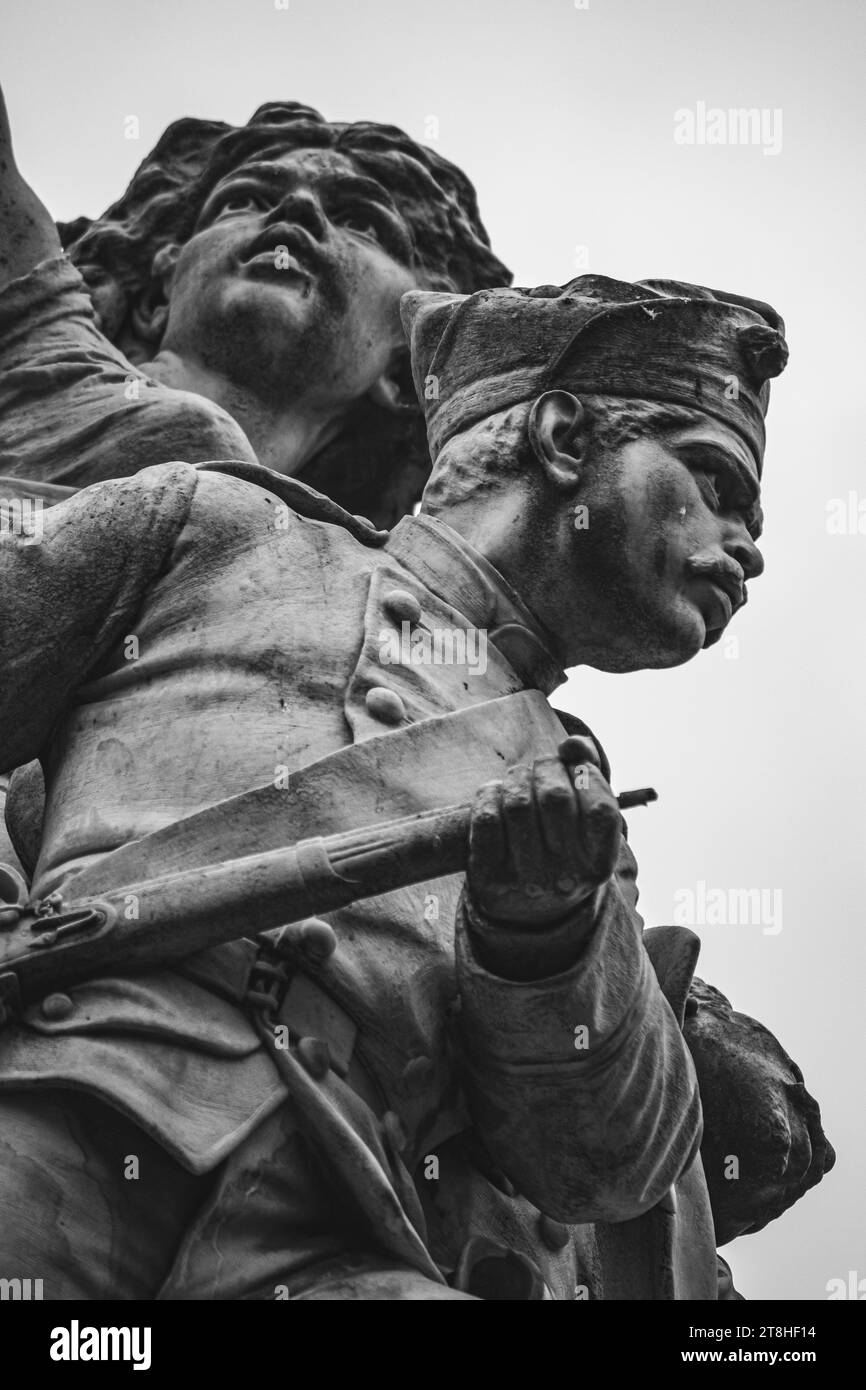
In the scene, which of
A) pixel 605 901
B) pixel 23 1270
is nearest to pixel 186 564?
pixel 605 901

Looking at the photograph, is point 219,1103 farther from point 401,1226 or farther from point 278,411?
point 278,411

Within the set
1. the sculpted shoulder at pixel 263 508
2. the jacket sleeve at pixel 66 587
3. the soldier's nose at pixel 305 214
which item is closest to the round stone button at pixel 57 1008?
the jacket sleeve at pixel 66 587

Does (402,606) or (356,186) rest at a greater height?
(356,186)

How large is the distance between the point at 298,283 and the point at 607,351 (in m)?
2.50

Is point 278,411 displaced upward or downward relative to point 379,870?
upward

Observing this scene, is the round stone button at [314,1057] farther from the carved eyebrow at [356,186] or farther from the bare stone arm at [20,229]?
the carved eyebrow at [356,186]

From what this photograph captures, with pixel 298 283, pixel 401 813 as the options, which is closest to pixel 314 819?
pixel 401 813

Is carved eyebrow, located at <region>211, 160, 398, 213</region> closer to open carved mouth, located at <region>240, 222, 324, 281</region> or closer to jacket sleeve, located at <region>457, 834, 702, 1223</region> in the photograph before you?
open carved mouth, located at <region>240, 222, 324, 281</region>

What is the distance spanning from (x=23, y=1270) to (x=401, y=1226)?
812 millimetres

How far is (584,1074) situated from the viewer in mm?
5887

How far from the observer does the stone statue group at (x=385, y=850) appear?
5.38 m

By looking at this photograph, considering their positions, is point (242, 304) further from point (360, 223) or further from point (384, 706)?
point (384, 706)

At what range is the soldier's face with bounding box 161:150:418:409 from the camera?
9664 millimetres

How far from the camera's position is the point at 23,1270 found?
5.16 meters
